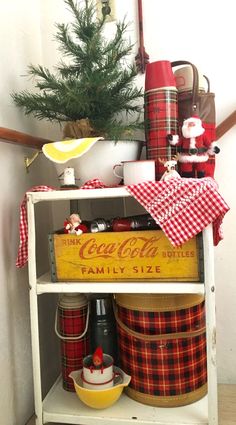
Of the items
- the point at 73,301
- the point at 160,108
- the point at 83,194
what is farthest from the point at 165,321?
the point at 160,108

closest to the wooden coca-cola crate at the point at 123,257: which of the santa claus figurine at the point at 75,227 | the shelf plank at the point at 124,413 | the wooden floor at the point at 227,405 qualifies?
the santa claus figurine at the point at 75,227

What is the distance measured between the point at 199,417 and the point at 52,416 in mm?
375

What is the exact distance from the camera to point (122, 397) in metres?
1.01

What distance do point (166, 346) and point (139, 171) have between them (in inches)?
18.2

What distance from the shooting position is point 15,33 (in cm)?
109

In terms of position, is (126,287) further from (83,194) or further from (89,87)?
(89,87)

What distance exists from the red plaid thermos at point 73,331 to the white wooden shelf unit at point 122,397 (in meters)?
0.09

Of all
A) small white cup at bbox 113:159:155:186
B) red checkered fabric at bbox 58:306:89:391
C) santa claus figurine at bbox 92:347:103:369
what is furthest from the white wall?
small white cup at bbox 113:159:155:186

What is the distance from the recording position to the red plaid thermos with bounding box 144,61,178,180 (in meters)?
0.94

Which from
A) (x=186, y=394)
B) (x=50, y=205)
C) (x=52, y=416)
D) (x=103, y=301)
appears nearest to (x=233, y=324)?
(x=186, y=394)

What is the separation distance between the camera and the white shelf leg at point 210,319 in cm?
83

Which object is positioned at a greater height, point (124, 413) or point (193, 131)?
point (193, 131)

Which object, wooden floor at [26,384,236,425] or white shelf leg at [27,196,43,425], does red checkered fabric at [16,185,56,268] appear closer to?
white shelf leg at [27,196,43,425]

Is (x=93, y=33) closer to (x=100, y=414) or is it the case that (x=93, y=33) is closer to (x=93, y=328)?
(x=93, y=328)
